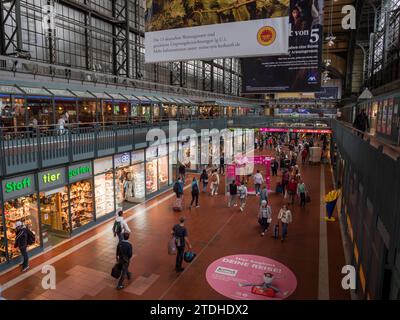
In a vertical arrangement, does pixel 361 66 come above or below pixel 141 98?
above

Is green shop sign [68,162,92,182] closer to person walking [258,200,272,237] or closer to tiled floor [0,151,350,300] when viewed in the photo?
tiled floor [0,151,350,300]

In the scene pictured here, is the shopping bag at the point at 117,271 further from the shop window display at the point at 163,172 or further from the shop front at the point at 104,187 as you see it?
the shop window display at the point at 163,172

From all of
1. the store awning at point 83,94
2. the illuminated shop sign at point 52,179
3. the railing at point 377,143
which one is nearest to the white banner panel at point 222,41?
the railing at point 377,143

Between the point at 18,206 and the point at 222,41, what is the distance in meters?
9.88

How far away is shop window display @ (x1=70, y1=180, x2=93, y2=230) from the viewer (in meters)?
14.0

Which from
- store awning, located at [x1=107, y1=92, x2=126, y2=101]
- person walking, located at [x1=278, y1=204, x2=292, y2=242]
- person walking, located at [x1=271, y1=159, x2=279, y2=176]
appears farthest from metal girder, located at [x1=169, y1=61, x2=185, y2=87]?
person walking, located at [x1=278, y1=204, x2=292, y2=242]

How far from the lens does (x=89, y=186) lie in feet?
47.9

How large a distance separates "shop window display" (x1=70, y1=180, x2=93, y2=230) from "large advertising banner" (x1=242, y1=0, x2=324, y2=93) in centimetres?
892

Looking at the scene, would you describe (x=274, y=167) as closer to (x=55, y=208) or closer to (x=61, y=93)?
(x=61, y=93)

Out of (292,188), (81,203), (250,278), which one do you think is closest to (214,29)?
(250,278)

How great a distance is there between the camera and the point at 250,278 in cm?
940

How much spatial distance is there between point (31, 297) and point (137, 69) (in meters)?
27.9

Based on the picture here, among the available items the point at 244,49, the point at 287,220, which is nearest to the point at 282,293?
the point at 287,220
